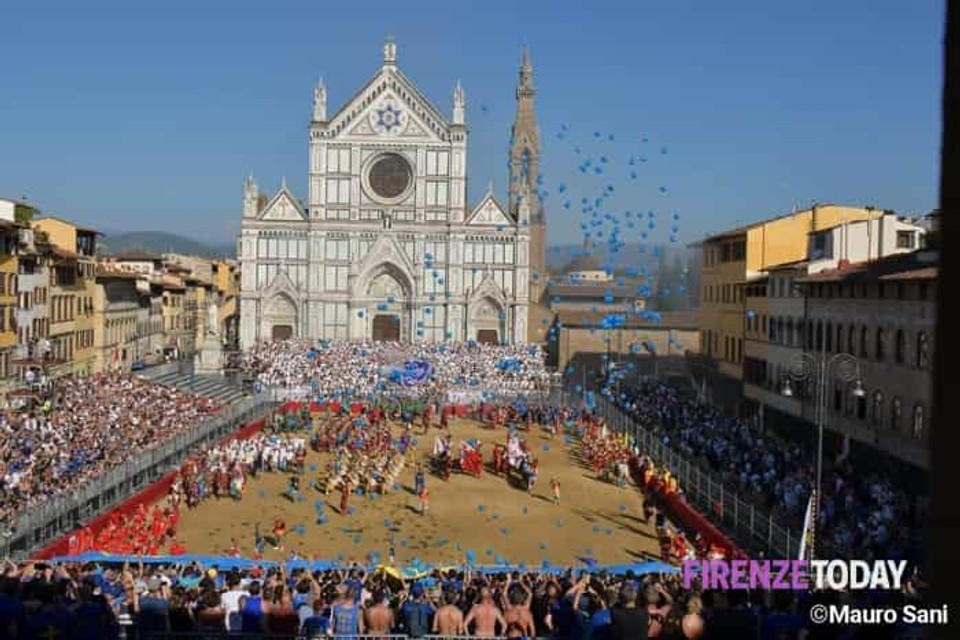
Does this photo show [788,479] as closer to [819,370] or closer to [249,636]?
[819,370]

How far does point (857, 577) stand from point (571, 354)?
205 ft

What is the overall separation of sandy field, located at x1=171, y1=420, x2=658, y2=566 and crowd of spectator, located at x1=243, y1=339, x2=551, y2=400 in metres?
19.5

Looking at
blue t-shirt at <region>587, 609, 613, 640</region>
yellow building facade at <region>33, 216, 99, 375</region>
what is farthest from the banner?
yellow building facade at <region>33, 216, 99, 375</region>

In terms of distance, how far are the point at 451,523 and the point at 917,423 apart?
524 inches

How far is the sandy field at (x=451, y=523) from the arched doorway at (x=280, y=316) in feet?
152

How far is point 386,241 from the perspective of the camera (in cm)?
8269

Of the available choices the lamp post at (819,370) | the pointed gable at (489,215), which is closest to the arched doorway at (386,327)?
the pointed gable at (489,215)

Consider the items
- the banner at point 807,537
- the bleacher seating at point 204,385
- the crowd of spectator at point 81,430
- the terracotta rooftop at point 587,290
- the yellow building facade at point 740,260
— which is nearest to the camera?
the banner at point 807,537

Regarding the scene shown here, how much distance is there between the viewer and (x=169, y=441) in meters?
36.1

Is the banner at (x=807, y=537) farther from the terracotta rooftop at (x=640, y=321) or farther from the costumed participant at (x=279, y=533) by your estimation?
the terracotta rooftop at (x=640, y=321)

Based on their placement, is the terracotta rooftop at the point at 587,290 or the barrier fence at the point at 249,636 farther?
the terracotta rooftop at the point at 587,290

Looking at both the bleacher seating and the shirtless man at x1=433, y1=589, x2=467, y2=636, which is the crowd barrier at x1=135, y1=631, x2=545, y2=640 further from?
the bleacher seating

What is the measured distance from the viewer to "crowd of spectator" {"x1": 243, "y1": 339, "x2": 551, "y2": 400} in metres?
57.1

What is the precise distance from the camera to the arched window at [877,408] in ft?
105
